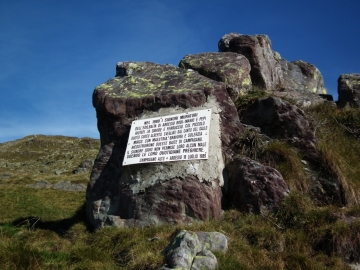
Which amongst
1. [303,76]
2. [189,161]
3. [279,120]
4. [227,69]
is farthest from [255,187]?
[303,76]

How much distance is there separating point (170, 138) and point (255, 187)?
252 cm

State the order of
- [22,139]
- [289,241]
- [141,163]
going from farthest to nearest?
1. [22,139]
2. [141,163]
3. [289,241]

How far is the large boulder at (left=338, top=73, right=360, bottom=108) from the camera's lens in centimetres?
1407

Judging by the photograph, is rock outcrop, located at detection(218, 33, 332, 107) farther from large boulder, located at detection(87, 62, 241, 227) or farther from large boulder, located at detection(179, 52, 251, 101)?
large boulder, located at detection(87, 62, 241, 227)

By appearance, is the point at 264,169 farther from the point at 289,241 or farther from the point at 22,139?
the point at 22,139

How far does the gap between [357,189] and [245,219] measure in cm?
292

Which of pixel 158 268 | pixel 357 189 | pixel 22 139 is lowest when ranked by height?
pixel 158 268

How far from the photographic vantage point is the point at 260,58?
15727 mm

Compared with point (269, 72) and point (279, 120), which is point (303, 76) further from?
point (279, 120)

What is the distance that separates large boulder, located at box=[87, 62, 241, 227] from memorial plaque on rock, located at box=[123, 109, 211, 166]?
187 millimetres

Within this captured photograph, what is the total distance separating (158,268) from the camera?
19.3ft

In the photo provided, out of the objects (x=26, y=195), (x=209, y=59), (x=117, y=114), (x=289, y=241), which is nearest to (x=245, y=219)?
(x=289, y=241)

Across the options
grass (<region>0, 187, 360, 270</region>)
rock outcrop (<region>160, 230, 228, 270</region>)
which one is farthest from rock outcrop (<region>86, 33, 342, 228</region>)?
rock outcrop (<region>160, 230, 228, 270</region>)

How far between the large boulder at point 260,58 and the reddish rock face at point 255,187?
6.58 m
